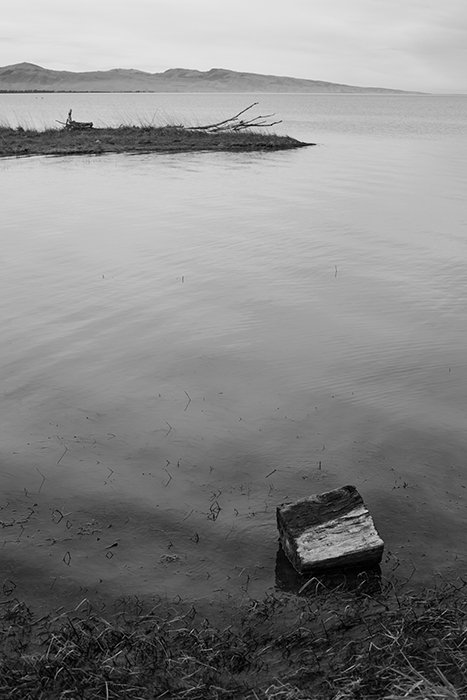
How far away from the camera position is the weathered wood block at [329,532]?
5.27 metres

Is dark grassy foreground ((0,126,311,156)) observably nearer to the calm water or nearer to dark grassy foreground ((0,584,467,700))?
the calm water

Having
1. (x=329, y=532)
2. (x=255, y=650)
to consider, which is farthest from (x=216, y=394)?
(x=255, y=650)

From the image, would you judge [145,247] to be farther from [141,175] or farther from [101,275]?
[141,175]

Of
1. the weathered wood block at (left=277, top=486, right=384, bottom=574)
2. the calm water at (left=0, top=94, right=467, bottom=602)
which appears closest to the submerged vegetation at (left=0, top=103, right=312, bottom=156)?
the calm water at (left=0, top=94, right=467, bottom=602)

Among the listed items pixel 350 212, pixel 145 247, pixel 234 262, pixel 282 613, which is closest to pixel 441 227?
pixel 350 212

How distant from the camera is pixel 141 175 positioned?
2962cm

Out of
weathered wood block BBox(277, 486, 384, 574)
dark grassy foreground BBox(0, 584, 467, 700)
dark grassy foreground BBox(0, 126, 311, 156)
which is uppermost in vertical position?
dark grassy foreground BBox(0, 126, 311, 156)

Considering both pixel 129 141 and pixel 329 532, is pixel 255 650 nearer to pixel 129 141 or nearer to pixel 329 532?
pixel 329 532

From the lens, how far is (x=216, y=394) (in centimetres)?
868

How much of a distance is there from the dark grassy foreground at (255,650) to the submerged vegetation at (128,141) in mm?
35766

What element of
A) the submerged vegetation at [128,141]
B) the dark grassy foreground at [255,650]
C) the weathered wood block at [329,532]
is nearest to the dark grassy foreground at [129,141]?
the submerged vegetation at [128,141]

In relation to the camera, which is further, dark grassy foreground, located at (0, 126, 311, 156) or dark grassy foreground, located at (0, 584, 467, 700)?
→ dark grassy foreground, located at (0, 126, 311, 156)

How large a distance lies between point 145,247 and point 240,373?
815cm

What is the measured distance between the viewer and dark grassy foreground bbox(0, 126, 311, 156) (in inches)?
1519
